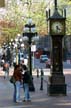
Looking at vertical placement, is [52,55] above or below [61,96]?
above

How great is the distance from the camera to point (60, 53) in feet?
76.2

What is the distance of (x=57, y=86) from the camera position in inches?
889

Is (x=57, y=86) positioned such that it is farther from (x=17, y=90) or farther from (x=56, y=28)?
(x=17, y=90)

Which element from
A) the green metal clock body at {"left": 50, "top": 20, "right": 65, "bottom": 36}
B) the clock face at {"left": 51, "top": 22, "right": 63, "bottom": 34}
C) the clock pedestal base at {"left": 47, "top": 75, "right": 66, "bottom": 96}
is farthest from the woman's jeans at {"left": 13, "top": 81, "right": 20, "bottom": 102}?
the clock face at {"left": 51, "top": 22, "right": 63, "bottom": 34}

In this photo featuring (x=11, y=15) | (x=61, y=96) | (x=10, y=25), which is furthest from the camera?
(x=10, y=25)

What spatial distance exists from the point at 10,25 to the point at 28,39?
50.2 metres

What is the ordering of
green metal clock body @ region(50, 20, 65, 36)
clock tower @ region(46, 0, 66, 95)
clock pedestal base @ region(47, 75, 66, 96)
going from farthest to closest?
green metal clock body @ region(50, 20, 65, 36)
clock tower @ region(46, 0, 66, 95)
clock pedestal base @ region(47, 75, 66, 96)

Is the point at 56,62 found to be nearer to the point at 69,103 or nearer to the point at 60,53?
the point at 60,53

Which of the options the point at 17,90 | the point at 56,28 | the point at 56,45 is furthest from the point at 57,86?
the point at 17,90

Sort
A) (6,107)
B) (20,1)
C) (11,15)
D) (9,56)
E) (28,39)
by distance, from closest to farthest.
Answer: (6,107) < (28,39) < (20,1) < (11,15) < (9,56)

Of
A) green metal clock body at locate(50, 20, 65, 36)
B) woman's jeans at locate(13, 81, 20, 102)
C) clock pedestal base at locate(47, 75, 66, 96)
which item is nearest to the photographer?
woman's jeans at locate(13, 81, 20, 102)

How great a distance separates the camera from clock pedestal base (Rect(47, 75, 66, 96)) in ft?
73.8

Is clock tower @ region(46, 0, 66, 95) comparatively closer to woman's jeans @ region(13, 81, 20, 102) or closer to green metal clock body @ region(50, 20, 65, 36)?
green metal clock body @ region(50, 20, 65, 36)

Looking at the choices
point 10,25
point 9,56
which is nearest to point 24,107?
point 10,25
